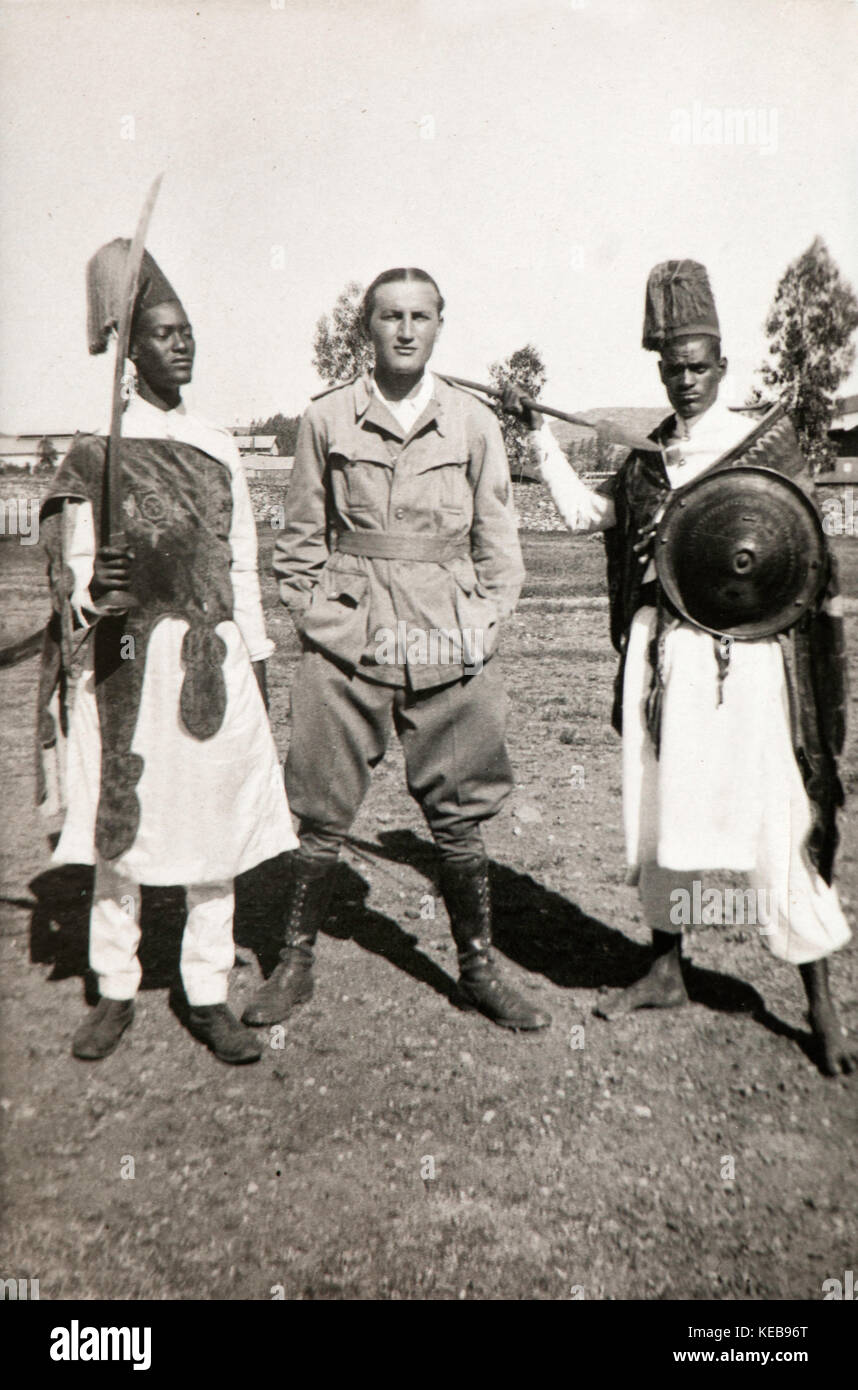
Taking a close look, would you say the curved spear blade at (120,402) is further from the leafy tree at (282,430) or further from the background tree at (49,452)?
the leafy tree at (282,430)

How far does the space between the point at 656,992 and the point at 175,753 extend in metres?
1.81

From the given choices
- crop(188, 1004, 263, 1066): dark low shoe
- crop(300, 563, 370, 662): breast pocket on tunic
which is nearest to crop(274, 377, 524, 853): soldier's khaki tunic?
crop(300, 563, 370, 662): breast pocket on tunic

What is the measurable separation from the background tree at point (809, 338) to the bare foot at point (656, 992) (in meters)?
13.1

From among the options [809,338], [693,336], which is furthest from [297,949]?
[809,338]

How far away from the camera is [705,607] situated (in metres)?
3.31

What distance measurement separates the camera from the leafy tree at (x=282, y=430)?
2599 cm

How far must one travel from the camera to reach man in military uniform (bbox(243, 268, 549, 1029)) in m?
3.43

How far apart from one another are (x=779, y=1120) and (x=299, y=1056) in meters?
1.45

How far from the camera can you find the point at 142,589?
3.09m

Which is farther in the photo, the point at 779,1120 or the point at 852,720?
the point at 852,720

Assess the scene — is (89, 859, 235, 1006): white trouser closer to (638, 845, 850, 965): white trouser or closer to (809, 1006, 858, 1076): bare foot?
(638, 845, 850, 965): white trouser
